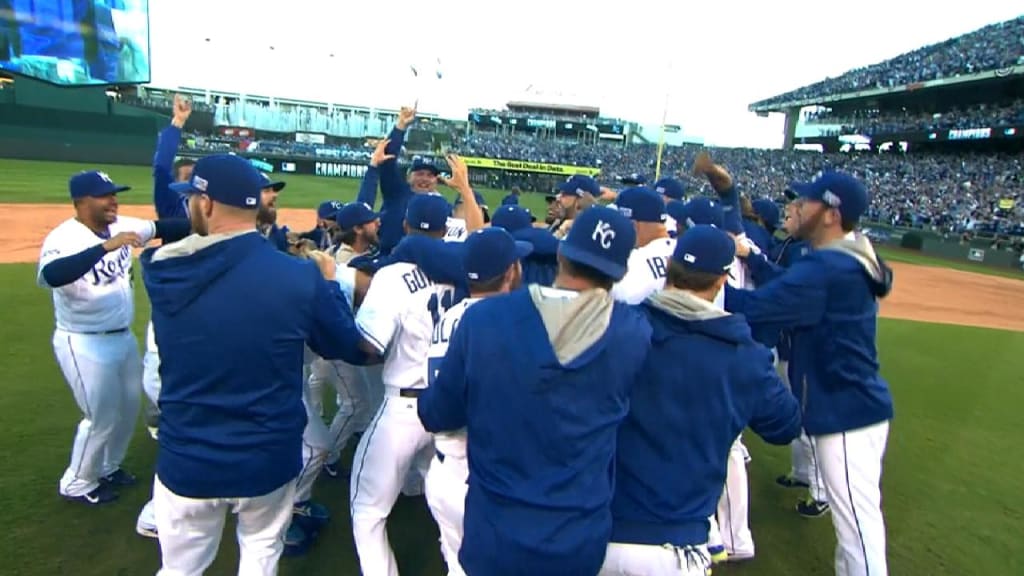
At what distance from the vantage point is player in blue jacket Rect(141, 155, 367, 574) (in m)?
2.50

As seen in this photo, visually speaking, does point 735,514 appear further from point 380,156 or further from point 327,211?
point 327,211

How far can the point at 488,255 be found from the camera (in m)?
2.77

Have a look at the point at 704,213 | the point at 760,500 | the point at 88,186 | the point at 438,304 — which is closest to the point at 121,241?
the point at 88,186

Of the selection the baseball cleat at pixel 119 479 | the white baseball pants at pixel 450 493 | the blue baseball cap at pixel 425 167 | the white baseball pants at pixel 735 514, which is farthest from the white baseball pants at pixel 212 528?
the blue baseball cap at pixel 425 167

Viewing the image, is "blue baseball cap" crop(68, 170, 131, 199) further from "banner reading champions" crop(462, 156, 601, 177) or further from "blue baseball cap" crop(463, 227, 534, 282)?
"banner reading champions" crop(462, 156, 601, 177)

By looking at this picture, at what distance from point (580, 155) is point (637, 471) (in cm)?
6023

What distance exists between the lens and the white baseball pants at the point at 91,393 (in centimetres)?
427

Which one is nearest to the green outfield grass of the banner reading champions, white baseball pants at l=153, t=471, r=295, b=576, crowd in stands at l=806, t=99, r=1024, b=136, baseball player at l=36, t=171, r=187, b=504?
baseball player at l=36, t=171, r=187, b=504

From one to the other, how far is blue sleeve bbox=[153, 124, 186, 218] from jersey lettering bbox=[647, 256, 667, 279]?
11.0 feet

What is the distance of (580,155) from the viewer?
60875mm

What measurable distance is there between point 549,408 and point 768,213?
209 inches

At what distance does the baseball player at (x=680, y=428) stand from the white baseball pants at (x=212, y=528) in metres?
1.45

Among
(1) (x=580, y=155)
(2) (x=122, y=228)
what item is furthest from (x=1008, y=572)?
(1) (x=580, y=155)

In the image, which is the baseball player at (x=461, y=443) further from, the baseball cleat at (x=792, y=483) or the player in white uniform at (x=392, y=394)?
the baseball cleat at (x=792, y=483)
